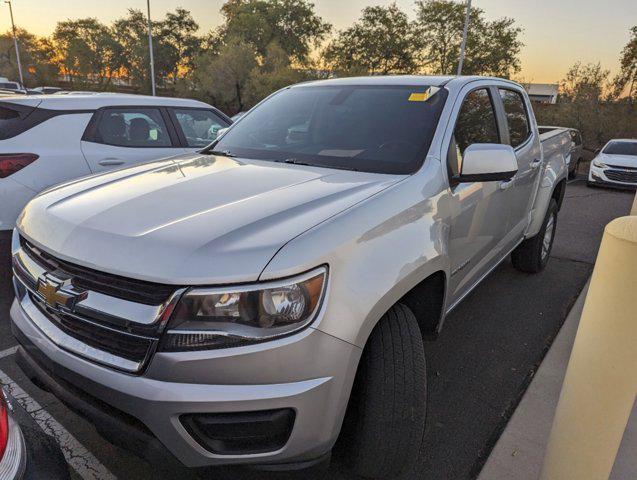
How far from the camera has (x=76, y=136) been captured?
409 centimetres

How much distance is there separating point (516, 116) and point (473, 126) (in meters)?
1.12

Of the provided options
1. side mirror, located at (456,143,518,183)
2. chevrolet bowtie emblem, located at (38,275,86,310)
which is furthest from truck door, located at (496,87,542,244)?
chevrolet bowtie emblem, located at (38,275,86,310)

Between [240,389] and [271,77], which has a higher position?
[271,77]

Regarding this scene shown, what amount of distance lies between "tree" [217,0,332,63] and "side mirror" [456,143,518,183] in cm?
5375

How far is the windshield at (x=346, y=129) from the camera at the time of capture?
243 cm

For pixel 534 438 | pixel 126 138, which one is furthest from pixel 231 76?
pixel 534 438

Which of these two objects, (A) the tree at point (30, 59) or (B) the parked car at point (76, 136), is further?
(A) the tree at point (30, 59)

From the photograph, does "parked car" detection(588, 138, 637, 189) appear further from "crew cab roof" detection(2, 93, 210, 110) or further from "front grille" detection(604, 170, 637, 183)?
"crew cab roof" detection(2, 93, 210, 110)

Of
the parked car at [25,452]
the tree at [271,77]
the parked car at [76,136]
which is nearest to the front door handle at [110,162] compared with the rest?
the parked car at [76,136]

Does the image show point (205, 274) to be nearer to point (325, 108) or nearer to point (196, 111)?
point (325, 108)

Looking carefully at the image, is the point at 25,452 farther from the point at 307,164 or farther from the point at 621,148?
the point at 621,148

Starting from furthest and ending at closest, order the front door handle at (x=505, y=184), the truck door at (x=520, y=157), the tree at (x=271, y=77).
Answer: the tree at (x=271, y=77) → the truck door at (x=520, y=157) → the front door handle at (x=505, y=184)

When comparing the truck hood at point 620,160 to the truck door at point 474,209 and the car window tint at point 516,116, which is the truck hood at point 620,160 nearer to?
the car window tint at point 516,116

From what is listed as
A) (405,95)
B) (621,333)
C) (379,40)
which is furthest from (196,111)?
(379,40)
